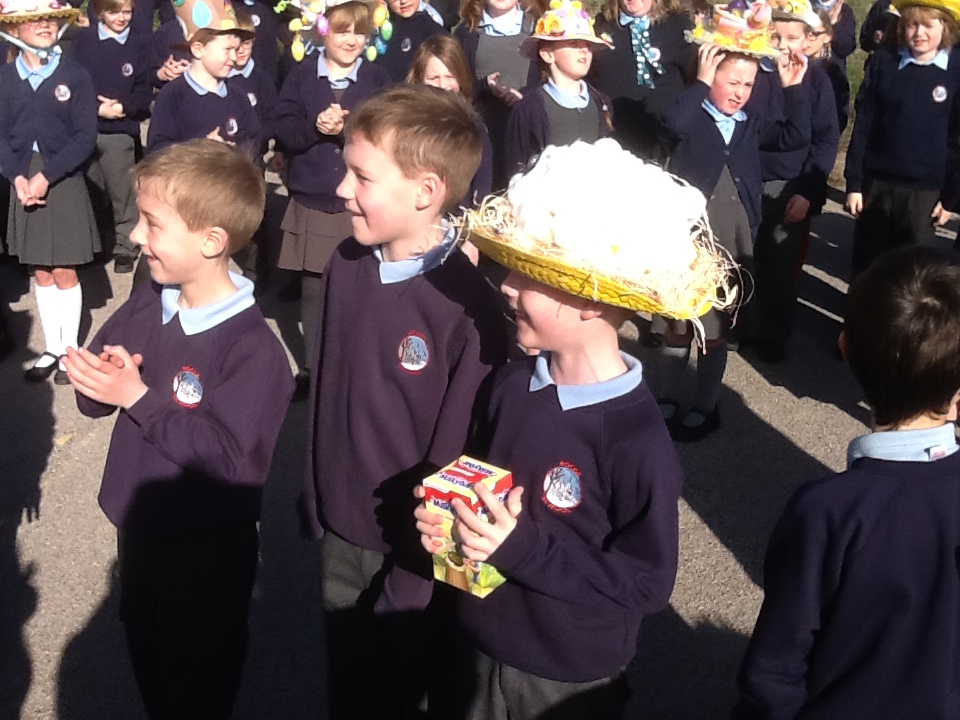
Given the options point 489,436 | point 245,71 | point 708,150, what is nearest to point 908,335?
point 489,436

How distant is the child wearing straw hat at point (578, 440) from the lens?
6.68ft

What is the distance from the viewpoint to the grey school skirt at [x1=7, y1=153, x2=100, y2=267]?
5676 mm

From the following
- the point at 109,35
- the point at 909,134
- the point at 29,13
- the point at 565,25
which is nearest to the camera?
the point at 29,13

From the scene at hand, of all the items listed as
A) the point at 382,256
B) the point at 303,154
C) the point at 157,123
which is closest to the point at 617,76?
the point at 303,154

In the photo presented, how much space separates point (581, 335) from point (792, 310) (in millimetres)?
4294

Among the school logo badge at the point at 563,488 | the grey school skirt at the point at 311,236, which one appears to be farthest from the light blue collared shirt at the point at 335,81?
the school logo badge at the point at 563,488

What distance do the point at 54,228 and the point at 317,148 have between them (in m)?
1.59

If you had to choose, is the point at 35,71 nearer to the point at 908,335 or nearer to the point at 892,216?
the point at 892,216

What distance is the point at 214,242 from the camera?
8.93 feet

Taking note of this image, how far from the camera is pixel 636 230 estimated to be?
2.02 meters

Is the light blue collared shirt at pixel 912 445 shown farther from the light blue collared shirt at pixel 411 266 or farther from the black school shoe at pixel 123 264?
the black school shoe at pixel 123 264

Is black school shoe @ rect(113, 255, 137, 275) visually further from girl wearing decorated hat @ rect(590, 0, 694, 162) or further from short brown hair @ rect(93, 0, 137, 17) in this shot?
girl wearing decorated hat @ rect(590, 0, 694, 162)

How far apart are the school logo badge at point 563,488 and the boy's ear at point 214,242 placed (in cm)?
111

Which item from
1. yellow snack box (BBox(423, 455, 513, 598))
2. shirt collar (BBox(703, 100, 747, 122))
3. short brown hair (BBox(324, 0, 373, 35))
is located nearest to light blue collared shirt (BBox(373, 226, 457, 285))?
yellow snack box (BBox(423, 455, 513, 598))
